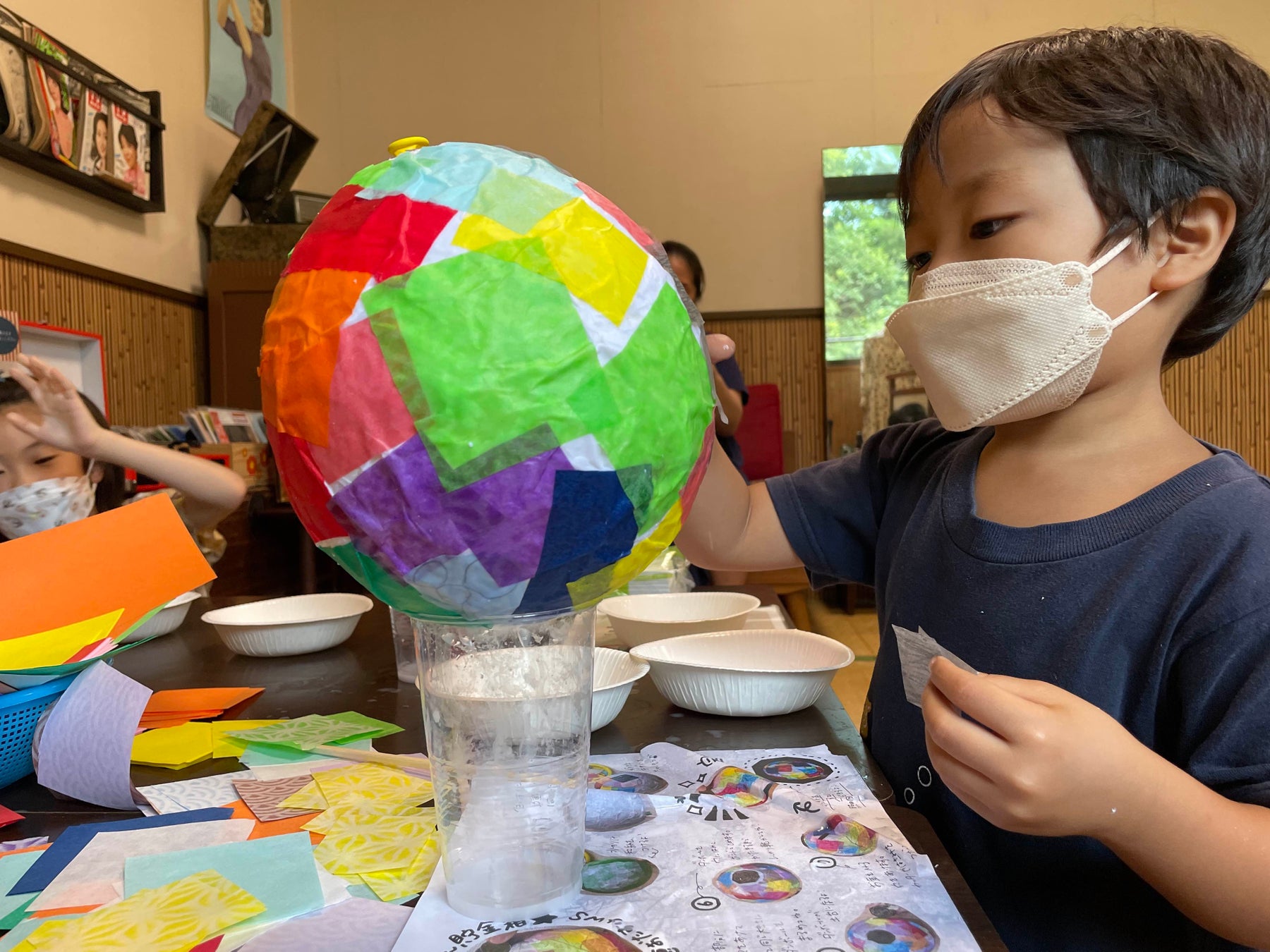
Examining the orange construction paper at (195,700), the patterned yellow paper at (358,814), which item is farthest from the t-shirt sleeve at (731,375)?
the patterned yellow paper at (358,814)

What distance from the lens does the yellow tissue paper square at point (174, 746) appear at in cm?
81

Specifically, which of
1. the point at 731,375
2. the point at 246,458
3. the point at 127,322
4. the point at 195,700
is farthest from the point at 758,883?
the point at 127,322

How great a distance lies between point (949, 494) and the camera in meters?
0.93

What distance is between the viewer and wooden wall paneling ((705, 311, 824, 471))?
4.72 meters

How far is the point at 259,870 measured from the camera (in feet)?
1.94

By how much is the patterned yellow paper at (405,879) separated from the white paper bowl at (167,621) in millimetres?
769

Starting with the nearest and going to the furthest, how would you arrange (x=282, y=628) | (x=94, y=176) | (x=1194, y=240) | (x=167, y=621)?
(x=1194, y=240)
(x=282, y=628)
(x=167, y=621)
(x=94, y=176)

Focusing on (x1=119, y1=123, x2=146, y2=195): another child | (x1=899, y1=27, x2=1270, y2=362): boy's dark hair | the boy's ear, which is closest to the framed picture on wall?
(x1=119, y1=123, x2=146, y2=195): another child

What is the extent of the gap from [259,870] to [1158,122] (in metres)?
0.89

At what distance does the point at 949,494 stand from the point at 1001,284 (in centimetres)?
24

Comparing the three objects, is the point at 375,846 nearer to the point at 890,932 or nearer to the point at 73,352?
the point at 890,932

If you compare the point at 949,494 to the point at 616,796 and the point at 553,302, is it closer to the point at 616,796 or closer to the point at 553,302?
the point at 616,796

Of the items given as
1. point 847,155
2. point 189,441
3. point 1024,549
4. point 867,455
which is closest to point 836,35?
point 847,155

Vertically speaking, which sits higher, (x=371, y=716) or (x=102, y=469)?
(x=102, y=469)
